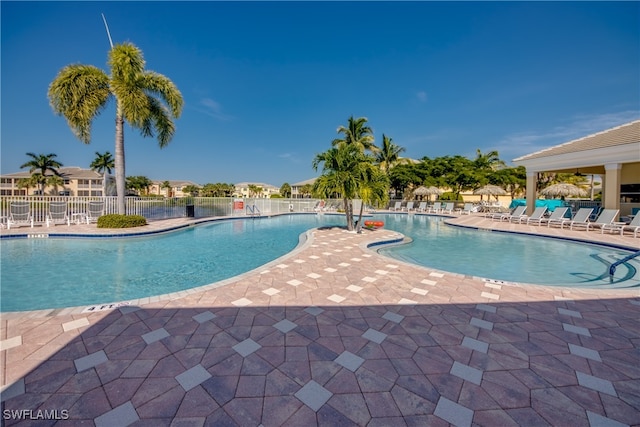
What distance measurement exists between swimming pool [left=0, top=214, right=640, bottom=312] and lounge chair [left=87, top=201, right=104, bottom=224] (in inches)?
144

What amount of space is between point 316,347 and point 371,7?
13.7 meters

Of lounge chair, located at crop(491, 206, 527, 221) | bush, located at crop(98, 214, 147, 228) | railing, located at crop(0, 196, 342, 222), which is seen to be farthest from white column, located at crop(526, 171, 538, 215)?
bush, located at crop(98, 214, 147, 228)

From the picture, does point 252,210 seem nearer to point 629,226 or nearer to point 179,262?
point 179,262

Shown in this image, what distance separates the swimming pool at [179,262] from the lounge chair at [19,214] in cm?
266

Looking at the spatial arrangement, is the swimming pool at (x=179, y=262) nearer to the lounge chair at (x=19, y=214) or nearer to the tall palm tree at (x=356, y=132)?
the lounge chair at (x=19, y=214)

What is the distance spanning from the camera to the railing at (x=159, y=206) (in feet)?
39.3

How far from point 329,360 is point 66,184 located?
218 feet

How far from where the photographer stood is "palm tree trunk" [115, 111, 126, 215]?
11.3m

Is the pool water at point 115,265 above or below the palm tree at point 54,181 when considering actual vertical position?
below

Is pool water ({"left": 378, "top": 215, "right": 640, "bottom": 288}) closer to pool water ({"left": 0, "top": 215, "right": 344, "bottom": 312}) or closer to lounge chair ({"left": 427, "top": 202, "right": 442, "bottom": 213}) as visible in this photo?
pool water ({"left": 0, "top": 215, "right": 344, "bottom": 312})

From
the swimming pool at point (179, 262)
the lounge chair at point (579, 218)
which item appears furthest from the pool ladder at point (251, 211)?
the lounge chair at point (579, 218)

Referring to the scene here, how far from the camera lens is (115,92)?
430 inches

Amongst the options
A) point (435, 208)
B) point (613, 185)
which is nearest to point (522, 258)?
point (613, 185)

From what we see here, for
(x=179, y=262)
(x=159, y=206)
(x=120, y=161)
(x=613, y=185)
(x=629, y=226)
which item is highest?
(x=120, y=161)
